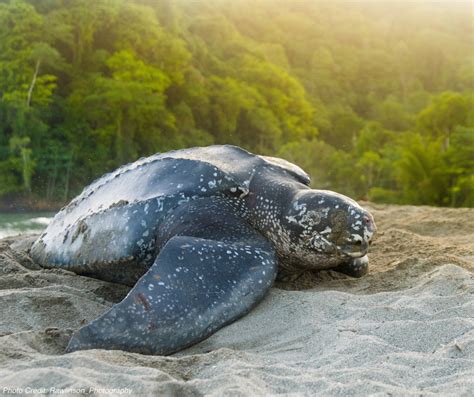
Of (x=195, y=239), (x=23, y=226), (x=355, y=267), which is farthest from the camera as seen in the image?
(x=23, y=226)

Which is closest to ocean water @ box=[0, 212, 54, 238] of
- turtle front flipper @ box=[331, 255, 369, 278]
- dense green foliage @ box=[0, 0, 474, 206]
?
turtle front flipper @ box=[331, 255, 369, 278]

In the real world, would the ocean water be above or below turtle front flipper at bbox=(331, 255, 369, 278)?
below

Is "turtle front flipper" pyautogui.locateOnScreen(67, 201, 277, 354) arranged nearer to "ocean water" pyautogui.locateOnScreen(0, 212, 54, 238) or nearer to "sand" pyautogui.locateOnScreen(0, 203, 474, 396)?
"sand" pyautogui.locateOnScreen(0, 203, 474, 396)

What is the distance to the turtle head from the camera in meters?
2.58

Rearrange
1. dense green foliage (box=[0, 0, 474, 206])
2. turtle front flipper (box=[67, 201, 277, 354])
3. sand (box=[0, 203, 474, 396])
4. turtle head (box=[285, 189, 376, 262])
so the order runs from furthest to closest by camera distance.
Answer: dense green foliage (box=[0, 0, 474, 206]) → turtle head (box=[285, 189, 376, 262]) → turtle front flipper (box=[67, 201, 277, 354]) → sand (box=[0, 203, 474, 396])

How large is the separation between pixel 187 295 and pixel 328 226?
2.61ft

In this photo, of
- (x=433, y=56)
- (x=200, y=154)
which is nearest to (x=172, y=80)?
(x=433, y=56)

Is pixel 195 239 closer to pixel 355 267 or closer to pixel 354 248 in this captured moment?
pixel 354 248

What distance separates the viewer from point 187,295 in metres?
2.14

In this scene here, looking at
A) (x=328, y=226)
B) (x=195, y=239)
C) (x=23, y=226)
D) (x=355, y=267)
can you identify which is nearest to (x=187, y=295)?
(x=195, y=239)

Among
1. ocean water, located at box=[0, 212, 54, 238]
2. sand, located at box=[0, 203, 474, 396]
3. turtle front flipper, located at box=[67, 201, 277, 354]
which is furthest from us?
ocean water, located at box=[0, 212, 54, 238]

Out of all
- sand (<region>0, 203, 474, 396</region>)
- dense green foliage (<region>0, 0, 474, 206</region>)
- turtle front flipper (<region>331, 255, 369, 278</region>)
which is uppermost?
sand (<region>0, 203, 474, 396</region>)

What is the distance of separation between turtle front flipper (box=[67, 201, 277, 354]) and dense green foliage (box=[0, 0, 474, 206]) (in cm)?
1383

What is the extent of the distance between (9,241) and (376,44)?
154ft
